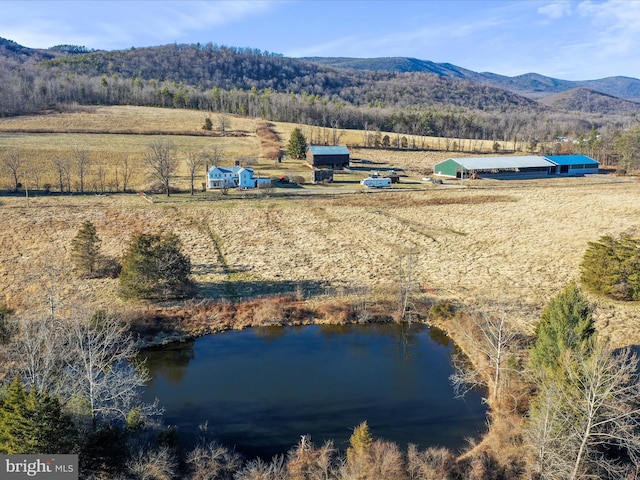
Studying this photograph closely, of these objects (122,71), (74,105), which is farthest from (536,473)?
(122,71)

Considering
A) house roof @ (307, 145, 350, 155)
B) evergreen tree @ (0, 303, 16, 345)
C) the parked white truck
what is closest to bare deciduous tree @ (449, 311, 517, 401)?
evergreen tree @ (0, 303, 16, 345)

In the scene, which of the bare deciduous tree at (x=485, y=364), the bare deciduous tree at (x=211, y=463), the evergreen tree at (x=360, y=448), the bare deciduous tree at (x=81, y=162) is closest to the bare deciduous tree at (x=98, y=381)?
the bare deciduous tree at (x=211, y=463)

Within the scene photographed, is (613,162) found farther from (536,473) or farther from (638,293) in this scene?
(536,473)

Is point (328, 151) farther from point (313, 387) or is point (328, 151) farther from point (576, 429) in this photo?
point (576, 429)

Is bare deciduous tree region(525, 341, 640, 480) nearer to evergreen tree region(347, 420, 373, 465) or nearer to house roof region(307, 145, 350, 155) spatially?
evergreen tree region(347, 420, 373, 465)

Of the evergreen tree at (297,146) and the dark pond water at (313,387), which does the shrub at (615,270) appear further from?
the evergreen tree at (297,146)

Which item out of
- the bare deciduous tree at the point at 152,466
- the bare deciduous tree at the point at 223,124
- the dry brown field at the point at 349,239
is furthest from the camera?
the bare deciduous tree at the point at 223,124

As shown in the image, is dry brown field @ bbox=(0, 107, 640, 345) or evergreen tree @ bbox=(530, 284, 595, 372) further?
dry brown field @ bbox=(0, 107, 640, 345)
